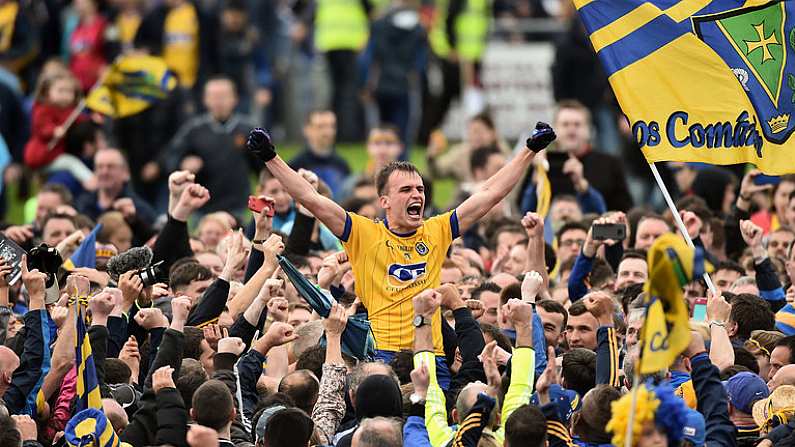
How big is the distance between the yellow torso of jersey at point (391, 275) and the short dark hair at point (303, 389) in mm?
876

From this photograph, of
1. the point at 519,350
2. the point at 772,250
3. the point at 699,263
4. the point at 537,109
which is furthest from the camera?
the point at 537,109

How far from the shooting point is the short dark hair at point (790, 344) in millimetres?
10750

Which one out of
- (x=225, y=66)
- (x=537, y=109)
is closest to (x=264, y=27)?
(x=225, y=66)

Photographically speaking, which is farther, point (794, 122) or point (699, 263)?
point (794, 122)

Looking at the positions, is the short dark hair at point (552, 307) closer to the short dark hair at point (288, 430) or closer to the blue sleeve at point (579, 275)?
the blue sleeve at point (579, 275)

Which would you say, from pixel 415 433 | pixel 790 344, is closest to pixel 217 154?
pixel 790 344

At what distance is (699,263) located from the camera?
8297 mm

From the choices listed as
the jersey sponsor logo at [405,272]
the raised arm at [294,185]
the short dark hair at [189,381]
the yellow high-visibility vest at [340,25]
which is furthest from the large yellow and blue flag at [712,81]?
the yellow high-visibility vest at [340,25]

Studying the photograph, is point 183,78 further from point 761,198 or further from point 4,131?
point 761,198

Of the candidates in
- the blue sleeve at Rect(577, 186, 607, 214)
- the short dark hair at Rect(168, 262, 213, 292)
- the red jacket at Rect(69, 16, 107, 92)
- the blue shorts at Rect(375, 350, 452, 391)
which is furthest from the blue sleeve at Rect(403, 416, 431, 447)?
the red jacket at Rect(69, 16, 107, 92)

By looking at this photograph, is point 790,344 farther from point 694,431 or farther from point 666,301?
point 666,301

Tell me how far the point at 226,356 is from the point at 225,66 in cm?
1587

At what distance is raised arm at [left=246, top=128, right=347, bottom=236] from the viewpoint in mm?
10562

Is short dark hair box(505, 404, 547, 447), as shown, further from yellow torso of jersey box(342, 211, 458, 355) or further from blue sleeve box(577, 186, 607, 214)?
blue sleeve box(577, 186, 607, 214)
